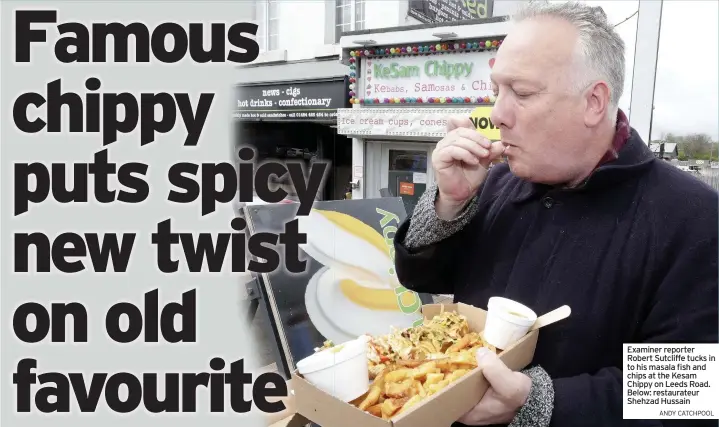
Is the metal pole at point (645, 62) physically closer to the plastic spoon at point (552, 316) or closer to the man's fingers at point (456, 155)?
the man's fingers at point (456, 155)

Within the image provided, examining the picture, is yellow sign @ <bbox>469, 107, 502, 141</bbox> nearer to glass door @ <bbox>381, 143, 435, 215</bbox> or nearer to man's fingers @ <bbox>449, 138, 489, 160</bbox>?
glass door @ <bbox>381, 143, 435, 215</bbox>

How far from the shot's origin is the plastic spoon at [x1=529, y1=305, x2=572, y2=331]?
110 centimetres

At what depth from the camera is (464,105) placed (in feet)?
21.7

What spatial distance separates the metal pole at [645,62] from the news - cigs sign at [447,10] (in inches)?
101

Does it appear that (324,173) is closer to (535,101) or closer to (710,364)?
(535,101)

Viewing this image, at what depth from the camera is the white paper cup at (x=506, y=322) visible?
1.16 metres

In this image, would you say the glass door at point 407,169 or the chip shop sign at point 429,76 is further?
the glass door at point 407,169

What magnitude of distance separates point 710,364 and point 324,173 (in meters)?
1.30

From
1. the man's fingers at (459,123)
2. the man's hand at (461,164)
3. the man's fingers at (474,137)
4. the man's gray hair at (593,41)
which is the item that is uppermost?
the man's gray hair at (593,41)

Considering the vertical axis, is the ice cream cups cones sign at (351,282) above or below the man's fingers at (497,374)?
below

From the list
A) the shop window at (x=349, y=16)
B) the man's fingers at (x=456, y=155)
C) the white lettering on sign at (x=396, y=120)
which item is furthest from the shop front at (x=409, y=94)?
the man's fingers at (x=456, y=155)

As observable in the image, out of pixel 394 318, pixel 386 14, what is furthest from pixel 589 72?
pixel 386 14

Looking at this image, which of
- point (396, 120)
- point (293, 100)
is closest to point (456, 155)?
point (396, 120)

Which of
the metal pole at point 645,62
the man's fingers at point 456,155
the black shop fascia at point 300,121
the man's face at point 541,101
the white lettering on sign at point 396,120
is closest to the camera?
the man's face at point 541,101
